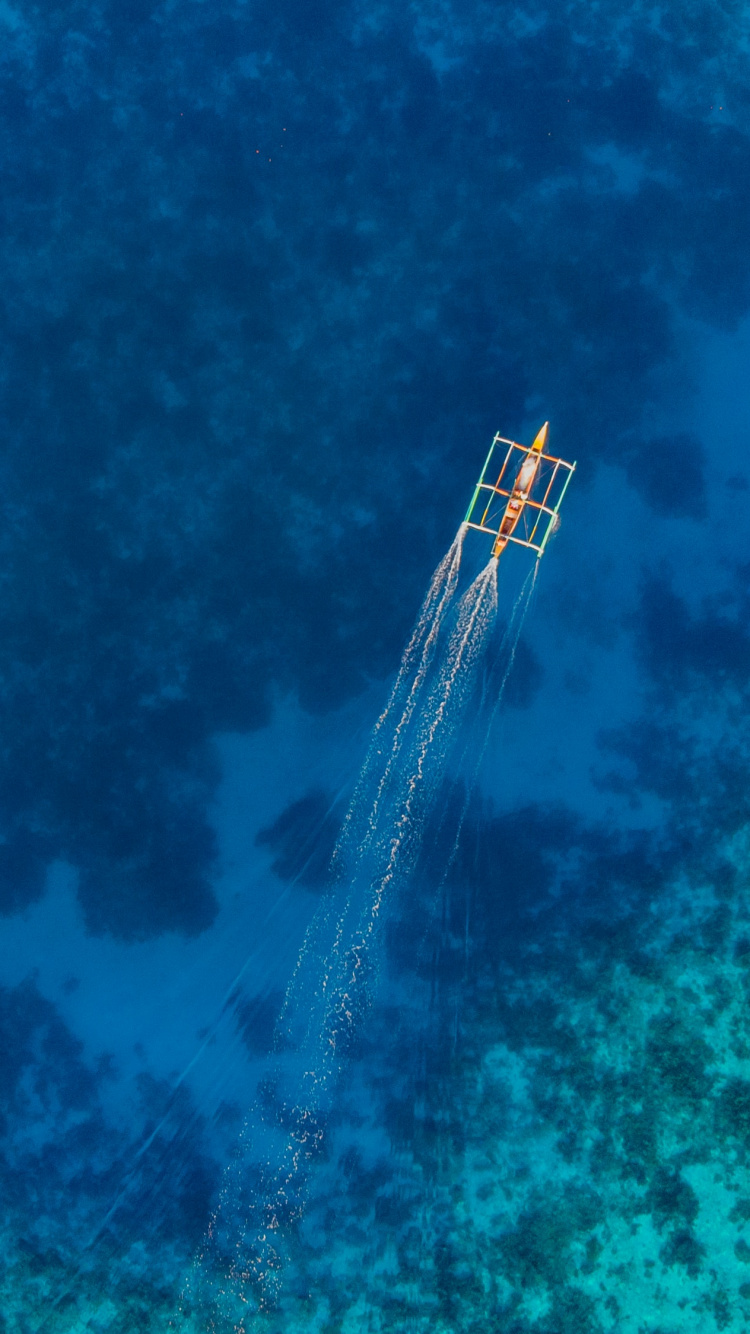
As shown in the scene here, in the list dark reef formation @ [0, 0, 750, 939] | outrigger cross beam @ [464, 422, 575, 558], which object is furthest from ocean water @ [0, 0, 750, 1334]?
outrigger cross beam @ [464, 422, 575, 558]

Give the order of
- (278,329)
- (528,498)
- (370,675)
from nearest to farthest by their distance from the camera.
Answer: (528,498), (370,675), (278,329)

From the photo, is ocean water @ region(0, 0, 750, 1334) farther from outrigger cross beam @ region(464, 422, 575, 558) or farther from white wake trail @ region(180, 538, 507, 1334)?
outrigger cross beam @ region(464, 422, 575, 558)

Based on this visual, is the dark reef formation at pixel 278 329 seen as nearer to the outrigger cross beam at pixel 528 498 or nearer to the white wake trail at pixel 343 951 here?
the outrigger cross beam at pixel 528 498

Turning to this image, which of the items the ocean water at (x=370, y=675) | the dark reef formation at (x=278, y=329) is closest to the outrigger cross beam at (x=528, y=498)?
the ocean water at (x=370, y=675)

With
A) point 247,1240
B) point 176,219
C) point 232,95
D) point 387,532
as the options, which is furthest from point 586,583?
point 247,1240

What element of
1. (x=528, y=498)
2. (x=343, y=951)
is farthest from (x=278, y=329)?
(x=343, y=951)

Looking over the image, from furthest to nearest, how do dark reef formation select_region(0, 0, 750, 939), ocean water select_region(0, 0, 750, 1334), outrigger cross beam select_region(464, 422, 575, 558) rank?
dark reef formation select_region(0, 0, 750, 939) < outrigger cross beam select_region(464, 422, 575, 558) < ocean water select_region(0, 0, 750, 1334)

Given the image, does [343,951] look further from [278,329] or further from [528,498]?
[278,329]

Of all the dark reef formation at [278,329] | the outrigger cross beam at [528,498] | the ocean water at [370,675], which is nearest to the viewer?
the ocean water at [370,675]

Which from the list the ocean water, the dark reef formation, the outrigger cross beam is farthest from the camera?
the dark reef formation
